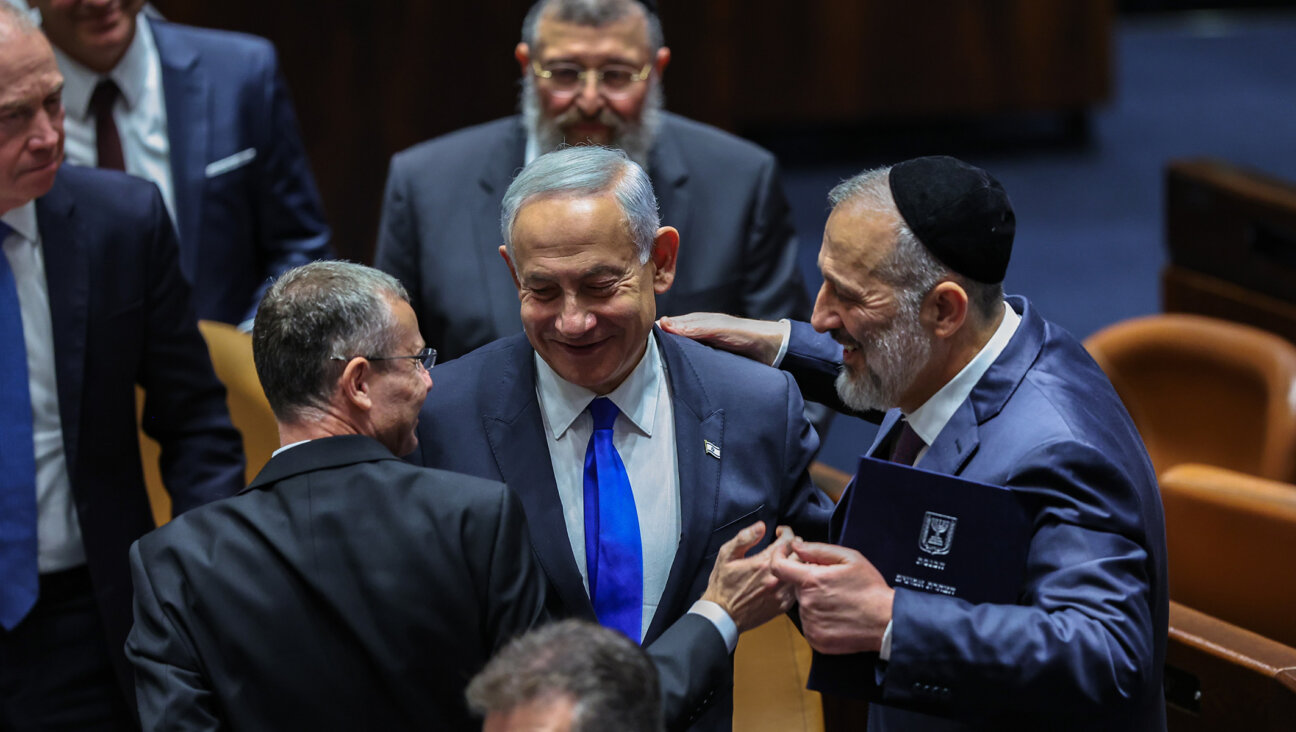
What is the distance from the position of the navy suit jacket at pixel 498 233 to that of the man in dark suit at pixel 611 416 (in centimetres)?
83

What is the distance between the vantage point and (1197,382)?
14.0ft

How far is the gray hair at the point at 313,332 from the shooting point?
80.0 inches

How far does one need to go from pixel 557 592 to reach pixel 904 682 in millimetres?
532

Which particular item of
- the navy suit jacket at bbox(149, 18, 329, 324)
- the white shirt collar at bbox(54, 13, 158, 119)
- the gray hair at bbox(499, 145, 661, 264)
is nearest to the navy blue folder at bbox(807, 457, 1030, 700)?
the gray hair at bbox(499, 145, 661, 264)

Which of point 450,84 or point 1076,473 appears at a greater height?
point 1076,473

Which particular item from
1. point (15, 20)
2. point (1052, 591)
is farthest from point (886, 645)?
point (15, 20)

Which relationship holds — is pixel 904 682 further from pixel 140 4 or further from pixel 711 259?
pixel 140 4

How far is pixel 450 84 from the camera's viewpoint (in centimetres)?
589

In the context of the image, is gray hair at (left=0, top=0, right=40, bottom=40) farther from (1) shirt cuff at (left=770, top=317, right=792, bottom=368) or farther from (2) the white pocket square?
(1) shirt cuff at (left=770, top=317, right=792, bottom=368)

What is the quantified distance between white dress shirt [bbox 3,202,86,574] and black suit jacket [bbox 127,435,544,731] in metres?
0.78

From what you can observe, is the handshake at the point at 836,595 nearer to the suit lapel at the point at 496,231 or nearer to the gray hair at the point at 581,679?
the gray hair at the point at 581,679

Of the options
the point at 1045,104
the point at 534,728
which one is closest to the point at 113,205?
the point at 534,728

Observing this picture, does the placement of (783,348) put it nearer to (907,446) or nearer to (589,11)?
(907,446)

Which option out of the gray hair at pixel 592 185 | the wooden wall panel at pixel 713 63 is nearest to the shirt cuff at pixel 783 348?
the gray hair at pixel 592 185
